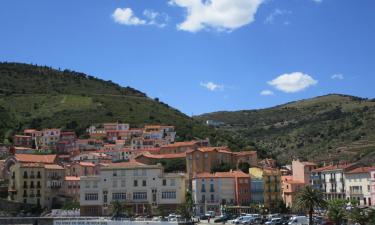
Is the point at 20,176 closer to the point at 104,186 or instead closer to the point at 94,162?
the point at 104,186

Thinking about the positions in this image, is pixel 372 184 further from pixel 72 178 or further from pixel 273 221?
pixel 72 178

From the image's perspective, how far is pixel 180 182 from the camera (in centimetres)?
10662

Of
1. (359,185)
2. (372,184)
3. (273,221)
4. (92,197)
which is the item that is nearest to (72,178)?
(92,197)

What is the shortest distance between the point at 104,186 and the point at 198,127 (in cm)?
8165

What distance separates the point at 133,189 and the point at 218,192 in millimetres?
15765

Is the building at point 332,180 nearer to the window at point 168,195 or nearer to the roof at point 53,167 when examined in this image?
the window at point 168,195

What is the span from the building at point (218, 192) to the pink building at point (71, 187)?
103ft

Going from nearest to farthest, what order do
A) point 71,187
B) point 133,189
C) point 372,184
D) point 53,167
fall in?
point 372,184 → point 133,189 → point 53,167 → point 71,187

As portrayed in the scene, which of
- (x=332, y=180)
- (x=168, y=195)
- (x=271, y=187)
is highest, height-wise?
(x=332, y=180)

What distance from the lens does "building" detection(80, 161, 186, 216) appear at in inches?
4200

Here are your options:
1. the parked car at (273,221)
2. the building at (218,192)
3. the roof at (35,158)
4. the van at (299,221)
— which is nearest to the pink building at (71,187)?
the roof at (35,158)

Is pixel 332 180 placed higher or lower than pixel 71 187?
higher

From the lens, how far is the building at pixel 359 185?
102 metres

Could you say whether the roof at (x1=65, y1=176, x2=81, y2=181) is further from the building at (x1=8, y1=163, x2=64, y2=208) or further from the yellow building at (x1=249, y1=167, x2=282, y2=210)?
the yellow building at (x1=249, y1=167, x2=282, y2=210)
